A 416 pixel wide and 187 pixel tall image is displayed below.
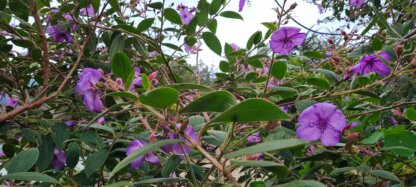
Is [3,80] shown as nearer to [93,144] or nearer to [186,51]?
[93,144]

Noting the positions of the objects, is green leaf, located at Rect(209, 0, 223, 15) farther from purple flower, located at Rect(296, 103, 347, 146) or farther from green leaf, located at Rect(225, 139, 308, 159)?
green leaf, located at Rect(225, 139, 308, 159)

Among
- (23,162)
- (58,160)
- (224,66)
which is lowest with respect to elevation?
(58,160)

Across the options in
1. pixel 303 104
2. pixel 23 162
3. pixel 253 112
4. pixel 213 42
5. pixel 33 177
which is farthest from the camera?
pixel 213 42

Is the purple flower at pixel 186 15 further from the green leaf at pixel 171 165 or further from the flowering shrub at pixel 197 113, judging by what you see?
the green leaf at pixel 171 165

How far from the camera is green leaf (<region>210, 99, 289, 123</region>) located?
1.80 ft

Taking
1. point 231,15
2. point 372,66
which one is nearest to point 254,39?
point 231,15

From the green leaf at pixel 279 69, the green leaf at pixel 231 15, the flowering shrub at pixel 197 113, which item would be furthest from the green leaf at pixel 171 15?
the green leaf at pixel 279 69

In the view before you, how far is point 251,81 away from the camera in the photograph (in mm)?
1443

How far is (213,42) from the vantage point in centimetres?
142

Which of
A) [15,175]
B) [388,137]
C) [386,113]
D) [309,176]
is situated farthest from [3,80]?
[386,113]

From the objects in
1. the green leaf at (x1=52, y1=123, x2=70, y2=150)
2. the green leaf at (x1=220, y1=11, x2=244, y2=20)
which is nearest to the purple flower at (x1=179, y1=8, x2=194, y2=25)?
the green leaf at (x1=220, y1=11, x2=244, y2=20)

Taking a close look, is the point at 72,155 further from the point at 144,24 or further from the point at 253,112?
the point at 253,112

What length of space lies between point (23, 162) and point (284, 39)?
0.68m

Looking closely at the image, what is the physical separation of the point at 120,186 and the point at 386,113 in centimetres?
145
